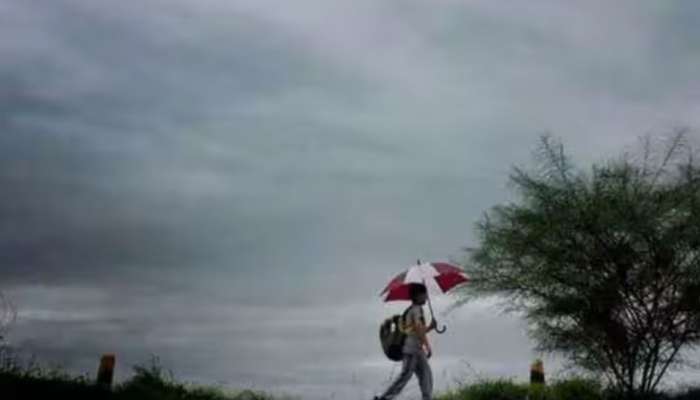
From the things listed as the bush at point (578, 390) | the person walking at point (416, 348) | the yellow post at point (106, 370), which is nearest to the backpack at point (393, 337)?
the person walking at point (416, 348)

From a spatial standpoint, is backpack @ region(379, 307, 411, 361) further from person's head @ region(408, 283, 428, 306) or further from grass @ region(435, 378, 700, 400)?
grass @ region(435, 378, 700, 400)

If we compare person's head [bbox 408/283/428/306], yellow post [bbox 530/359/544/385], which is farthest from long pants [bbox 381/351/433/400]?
yellow post [bbox 530/359/544/385]

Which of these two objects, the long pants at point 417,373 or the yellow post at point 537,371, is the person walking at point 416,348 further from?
the yellow post at point 537,371

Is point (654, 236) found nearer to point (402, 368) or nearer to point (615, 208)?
point (615, 208)

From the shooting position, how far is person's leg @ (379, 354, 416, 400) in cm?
1683

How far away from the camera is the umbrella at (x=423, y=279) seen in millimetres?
17031

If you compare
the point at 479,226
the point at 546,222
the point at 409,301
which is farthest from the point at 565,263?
the point at 409,301

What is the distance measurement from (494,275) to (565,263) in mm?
1935

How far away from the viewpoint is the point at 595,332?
72.2 ft

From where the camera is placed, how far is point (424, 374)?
16.9 metres

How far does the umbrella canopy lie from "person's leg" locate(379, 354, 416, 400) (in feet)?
3.70

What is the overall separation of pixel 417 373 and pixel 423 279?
165 cm

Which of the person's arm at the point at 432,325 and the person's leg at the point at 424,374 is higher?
the person's arm at the point at 432,325

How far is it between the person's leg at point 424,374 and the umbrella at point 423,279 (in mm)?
557
